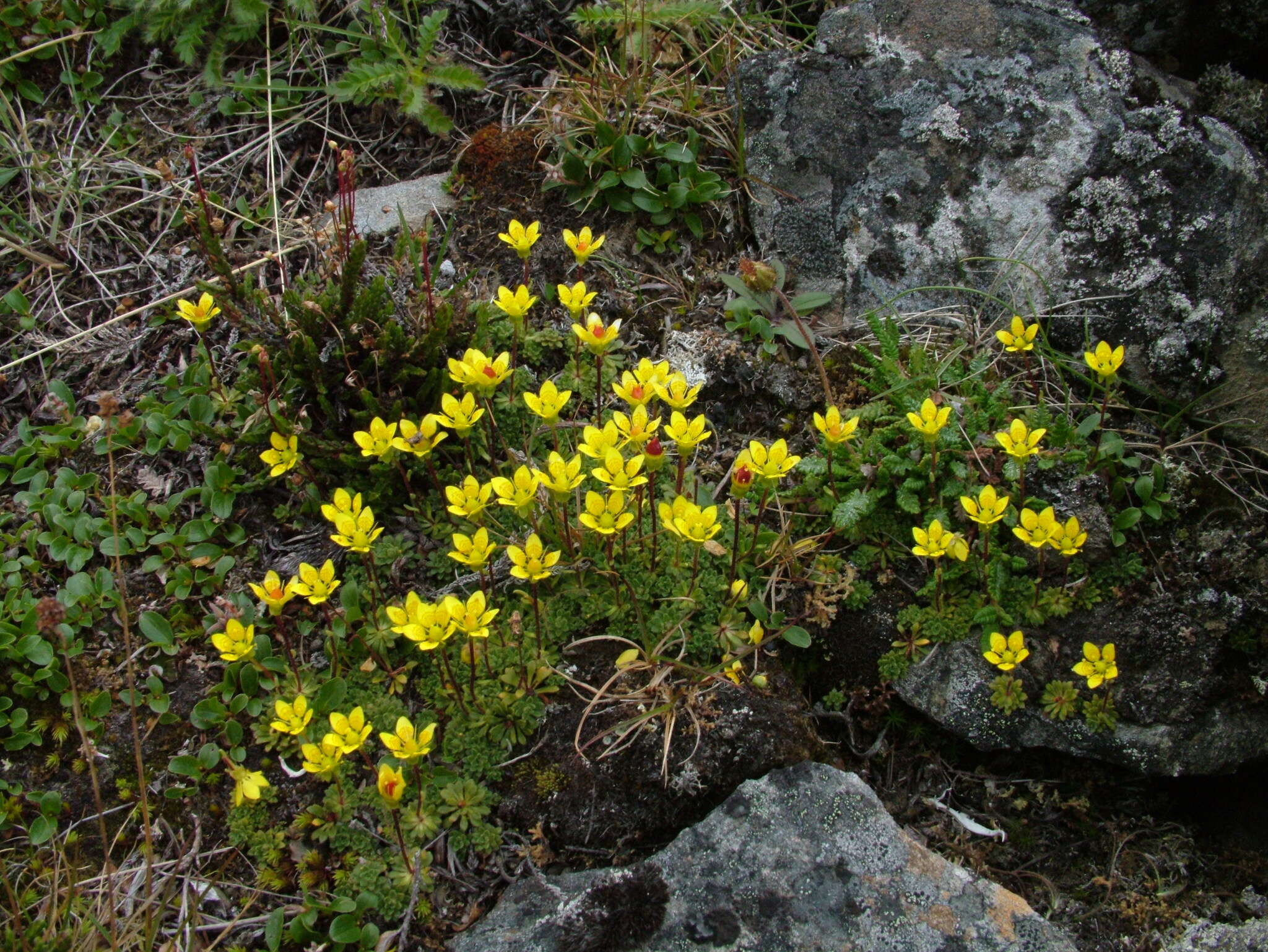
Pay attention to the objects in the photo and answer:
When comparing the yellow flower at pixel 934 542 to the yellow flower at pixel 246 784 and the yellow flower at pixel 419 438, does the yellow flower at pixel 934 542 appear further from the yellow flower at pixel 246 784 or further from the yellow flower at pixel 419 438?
the yellow flower at pixel 246 784

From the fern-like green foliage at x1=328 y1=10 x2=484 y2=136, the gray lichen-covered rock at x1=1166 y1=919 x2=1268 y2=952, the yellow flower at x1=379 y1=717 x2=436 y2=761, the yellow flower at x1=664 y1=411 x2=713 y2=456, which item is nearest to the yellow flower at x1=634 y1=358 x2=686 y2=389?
the yellow flower at x1=664 y1=411 x2=713 y2=456

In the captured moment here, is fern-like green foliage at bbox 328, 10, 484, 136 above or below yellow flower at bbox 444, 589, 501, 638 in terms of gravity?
above

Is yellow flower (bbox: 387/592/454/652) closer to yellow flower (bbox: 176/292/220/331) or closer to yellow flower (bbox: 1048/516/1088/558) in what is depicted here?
yellow flower (bbox: 176/292/220/331)

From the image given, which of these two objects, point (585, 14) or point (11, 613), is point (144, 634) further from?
point (585, 14)

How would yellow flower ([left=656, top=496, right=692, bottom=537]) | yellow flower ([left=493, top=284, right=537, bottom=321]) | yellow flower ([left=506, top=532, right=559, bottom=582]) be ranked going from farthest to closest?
yellow flower ([left=493, top=284, right=537, bottom=321])
yellow flower ([left=656, top=496, right=692, bottom=537])
yellow flower ([left=506, top=532, right=559, bottom=582])

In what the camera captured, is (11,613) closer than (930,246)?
Yes

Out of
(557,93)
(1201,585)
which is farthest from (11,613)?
(1201,585)
